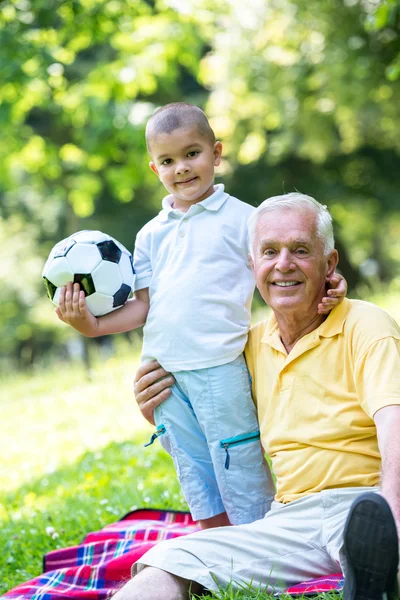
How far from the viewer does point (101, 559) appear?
3.97 metres

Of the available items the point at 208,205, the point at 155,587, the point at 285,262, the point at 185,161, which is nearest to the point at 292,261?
the point at 285,262

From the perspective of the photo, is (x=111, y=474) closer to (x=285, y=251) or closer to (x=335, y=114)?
(x=285, y=251)

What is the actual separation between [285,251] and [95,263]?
0.93 m

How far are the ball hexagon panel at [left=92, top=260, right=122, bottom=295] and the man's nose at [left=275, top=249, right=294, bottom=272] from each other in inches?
32.6

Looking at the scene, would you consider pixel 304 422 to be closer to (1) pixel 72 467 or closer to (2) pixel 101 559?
(2) pixel 101 559

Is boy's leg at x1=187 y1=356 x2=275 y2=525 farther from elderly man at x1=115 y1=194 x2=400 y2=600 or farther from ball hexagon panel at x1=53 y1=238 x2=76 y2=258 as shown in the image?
ball hexagon panel at x1=53 y1=238 x2=76 y2=258

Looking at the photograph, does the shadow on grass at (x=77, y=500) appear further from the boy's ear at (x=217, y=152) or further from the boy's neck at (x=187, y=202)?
the boy's ear at (x=217, y=152)

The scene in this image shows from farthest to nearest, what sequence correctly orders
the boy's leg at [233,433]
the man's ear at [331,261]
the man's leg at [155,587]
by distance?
the boy's leg at [233,433], the man's ear at [331,261], the man's leg at [155,587]

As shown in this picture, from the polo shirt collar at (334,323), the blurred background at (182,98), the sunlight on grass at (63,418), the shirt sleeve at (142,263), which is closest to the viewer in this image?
the polo shirt collar at (334,323)

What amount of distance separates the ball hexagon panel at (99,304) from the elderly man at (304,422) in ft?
2.43

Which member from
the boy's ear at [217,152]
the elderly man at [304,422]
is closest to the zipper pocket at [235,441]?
the elderly man at [304,422]

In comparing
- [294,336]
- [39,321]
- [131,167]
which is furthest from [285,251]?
[39,321]

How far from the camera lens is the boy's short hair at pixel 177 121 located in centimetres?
355

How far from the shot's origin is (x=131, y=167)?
9.90 meters
